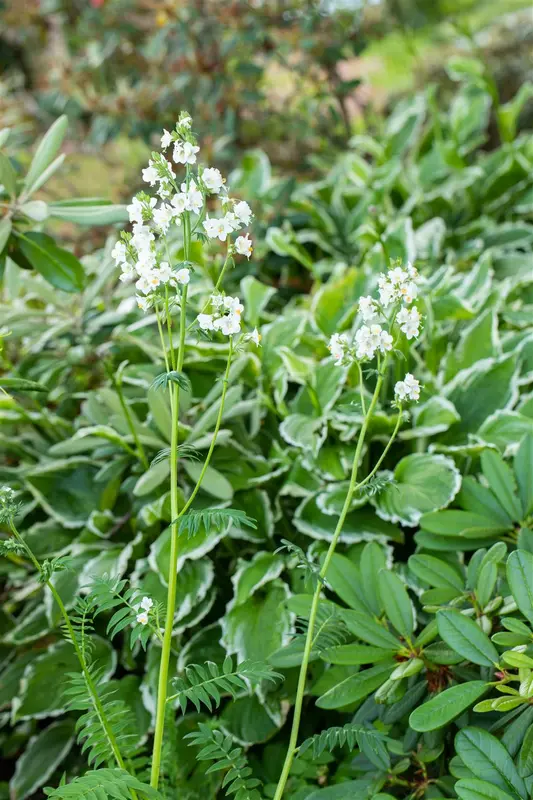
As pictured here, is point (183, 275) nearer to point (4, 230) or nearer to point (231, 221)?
point (231, 221)

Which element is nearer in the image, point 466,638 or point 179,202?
point 179,202

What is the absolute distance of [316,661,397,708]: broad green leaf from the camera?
3.06 ft

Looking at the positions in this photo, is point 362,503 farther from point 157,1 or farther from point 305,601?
point 157,1

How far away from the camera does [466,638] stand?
0.89 meters

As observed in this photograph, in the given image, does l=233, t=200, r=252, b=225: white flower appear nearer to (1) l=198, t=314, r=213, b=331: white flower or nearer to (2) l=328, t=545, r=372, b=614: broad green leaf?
(1) l=198, t=314, r=213, b=331: white flower

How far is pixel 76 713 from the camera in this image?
1363 millimetres

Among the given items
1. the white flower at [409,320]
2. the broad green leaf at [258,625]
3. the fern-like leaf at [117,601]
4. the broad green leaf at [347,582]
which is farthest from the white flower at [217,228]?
the broad green leaf at [258,625]

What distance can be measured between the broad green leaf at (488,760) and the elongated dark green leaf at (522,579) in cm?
15

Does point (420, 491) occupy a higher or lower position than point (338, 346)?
lower

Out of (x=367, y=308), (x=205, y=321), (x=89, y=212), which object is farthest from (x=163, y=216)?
(x=89, y=212)

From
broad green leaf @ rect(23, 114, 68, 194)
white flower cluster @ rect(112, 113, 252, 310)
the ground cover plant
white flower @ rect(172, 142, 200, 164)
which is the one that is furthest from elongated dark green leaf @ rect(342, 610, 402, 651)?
broad green leaf @ rect(23, 114, 68, 194)

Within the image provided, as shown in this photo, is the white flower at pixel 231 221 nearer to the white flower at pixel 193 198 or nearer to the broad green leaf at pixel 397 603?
the white flower at pixel 193 198

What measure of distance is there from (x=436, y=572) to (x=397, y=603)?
9cm

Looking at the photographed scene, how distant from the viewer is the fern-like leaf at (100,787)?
28.0 inches
